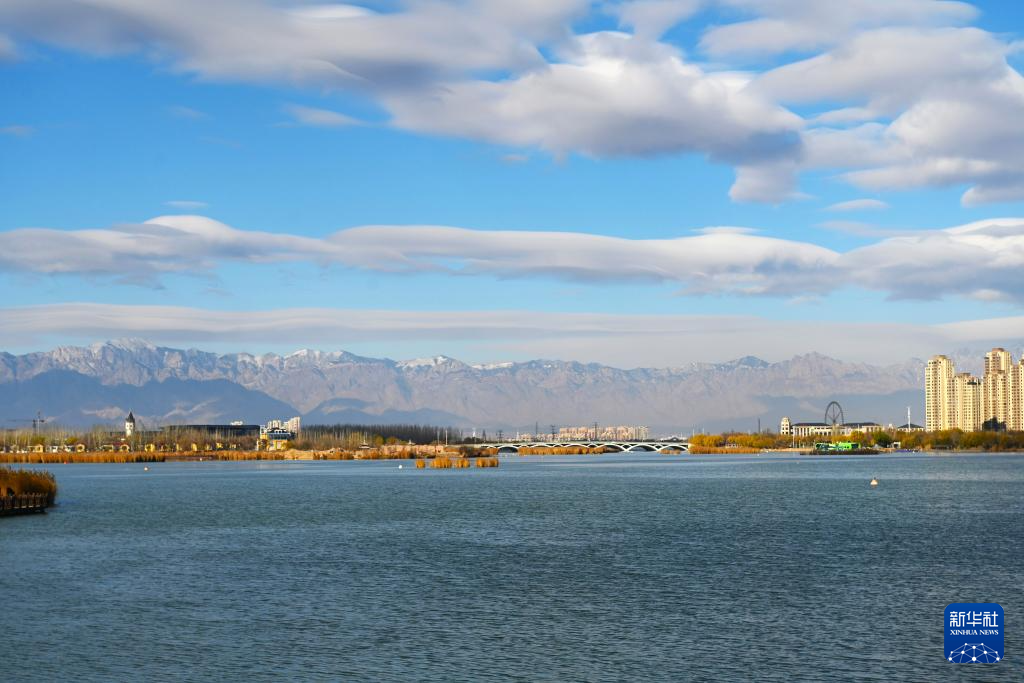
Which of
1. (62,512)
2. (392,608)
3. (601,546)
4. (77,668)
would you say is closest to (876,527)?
(601,546)

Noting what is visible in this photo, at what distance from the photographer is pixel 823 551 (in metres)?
59.9

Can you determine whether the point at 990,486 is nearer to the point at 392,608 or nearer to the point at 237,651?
the point at 392,608

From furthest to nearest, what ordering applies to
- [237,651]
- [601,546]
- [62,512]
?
[62,512] → [601,546] → [237,651]

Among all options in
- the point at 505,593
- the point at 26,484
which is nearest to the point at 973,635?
the point at 505,593

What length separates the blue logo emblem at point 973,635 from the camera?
33000 millimetres

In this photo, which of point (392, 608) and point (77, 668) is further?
point (392, 608)

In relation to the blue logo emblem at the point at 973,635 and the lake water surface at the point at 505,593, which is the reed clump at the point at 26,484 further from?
the blue logo emblem at the point at 973,635

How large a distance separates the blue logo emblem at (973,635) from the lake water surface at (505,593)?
0.52m

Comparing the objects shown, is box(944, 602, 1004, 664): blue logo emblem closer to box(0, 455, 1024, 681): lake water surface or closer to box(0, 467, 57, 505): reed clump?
box(0, 455, 1024, 681): lake water surface

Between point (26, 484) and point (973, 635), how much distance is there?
8196 cm

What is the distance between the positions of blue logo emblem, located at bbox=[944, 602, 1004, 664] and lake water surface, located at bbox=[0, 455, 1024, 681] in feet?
1.71

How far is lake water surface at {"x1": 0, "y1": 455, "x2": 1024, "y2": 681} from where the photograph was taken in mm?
33250

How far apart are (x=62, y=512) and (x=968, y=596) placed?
74.8m

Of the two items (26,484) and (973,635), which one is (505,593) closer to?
(973,635)
